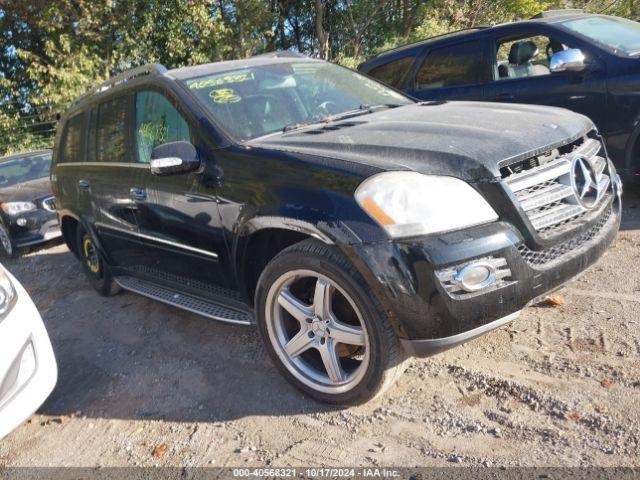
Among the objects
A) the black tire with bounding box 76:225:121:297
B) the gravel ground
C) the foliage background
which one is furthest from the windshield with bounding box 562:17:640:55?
the foliage background

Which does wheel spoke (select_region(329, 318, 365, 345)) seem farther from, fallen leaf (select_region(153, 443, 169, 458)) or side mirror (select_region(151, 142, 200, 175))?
side mirror (select_region(151, 142, 200, 175))

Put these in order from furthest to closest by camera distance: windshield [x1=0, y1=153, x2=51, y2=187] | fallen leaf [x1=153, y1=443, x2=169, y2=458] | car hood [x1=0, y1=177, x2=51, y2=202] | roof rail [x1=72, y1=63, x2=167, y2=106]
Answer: windshield [x1=0, y1=153, x2=51, y2=187] < car hood [x1=0, y1=177, x2=51, y2=202] < roof rail [x1=72, y1=63, x2=167, y2=106] < fallen leaf [x1=153, y1=443, x2=169, y2=458]

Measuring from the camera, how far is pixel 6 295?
2834 mm

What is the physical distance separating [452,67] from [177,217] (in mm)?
3830

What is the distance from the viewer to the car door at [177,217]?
3049 millimetres

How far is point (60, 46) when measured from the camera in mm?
13875

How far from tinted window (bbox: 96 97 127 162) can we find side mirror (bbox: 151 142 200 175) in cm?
100

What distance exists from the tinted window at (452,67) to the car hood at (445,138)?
98.5 inches

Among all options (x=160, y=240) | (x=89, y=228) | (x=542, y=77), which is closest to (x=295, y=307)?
(x=160, y=240)

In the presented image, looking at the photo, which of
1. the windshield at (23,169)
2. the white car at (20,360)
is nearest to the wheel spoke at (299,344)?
the white car at (20,360)

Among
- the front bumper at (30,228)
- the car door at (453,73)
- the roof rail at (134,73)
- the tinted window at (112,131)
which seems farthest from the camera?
the front bumper at (30,228)

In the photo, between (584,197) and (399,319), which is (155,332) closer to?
(399,319)

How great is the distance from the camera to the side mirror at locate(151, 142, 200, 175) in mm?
2912

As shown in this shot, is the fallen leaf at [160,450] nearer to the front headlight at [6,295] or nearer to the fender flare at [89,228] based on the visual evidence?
the front headlight at [6,295]
